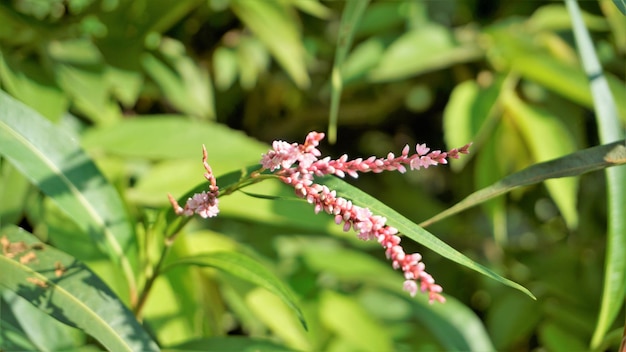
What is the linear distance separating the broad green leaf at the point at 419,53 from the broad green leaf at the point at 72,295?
0.53m

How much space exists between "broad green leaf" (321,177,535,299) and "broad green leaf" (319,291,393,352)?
45 cm

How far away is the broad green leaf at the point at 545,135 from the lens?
0.94m

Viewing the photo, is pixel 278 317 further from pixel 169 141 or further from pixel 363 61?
pixel 363 61

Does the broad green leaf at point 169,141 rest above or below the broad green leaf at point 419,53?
below

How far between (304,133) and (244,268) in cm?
85

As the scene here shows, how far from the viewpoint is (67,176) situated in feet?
2.06

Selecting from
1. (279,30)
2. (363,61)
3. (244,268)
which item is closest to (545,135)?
(363,61)

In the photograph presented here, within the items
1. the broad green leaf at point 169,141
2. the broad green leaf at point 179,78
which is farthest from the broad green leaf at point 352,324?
the broad green leaf at point 179,78

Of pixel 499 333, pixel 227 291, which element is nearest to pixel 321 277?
pixel 227 291

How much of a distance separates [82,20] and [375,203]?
0.59m

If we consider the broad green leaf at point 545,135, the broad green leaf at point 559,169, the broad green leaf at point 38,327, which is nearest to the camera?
the broad green leaf at point 559,169

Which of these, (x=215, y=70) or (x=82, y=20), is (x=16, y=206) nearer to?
(x=82, y=20)

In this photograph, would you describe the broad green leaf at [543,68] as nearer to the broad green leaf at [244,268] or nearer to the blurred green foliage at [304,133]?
the blurred green foliage at [304,133]

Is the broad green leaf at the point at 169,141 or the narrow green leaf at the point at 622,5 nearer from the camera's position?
the narrow green leaf at the point at 622,5
